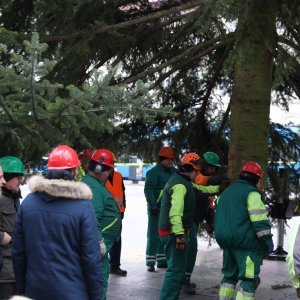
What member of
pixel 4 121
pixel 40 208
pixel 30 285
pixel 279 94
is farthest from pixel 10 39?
pixel 279 94

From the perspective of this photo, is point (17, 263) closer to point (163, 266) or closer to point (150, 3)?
point (150, 3)

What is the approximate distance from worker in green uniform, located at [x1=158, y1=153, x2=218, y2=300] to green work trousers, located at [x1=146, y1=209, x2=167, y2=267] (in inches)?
89.2

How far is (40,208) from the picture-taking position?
4098 mm

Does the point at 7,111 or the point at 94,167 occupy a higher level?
the point at 7,111

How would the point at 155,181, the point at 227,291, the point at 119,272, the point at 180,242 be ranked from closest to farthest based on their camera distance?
1. the point at 227,291
2. the point at 180,242
3. the point at 119,272
4. the point at 155,181

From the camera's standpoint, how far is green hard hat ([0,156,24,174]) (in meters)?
4.80

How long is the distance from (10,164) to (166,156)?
4.07 m

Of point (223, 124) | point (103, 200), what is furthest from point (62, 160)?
point (223, 124)

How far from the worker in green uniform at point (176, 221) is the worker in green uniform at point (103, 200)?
2.97ft

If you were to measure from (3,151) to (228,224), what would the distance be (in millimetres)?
2271

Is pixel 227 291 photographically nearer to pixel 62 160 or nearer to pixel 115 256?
pixel 62 160

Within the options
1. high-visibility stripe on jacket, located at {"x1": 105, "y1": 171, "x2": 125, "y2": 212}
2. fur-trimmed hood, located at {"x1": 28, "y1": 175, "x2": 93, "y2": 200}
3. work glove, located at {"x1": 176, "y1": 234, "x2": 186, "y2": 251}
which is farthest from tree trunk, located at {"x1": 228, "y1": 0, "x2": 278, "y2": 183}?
fur-trimmed hood, located at {"x1": 28, "y1": 175, "x2": 93, "y2": 200}

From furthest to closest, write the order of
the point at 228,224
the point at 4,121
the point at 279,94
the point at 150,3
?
the point at 279,94, the point at 150,3, the point at 228,224, the point at 4,121

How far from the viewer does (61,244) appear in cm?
402
